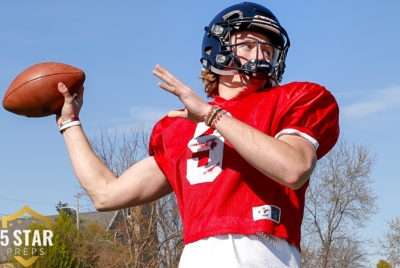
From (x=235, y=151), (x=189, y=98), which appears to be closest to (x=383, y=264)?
(x=235, y=151)

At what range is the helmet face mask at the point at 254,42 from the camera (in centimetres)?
299

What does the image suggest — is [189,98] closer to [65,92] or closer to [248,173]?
[248,173]

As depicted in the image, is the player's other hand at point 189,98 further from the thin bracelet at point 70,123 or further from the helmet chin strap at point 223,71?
the thin bracelet at point 70,123

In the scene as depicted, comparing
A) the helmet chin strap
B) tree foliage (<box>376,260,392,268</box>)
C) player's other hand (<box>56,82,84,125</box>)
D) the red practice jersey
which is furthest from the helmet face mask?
tree foliage (<box>376,260,392,268</box>)

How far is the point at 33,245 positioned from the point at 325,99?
1387 inches

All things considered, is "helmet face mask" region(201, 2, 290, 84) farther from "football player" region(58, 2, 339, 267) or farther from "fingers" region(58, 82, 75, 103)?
"fingers" region(58, 82, 75, 103)

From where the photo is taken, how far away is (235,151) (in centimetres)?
276

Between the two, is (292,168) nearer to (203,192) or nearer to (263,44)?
(203,192)

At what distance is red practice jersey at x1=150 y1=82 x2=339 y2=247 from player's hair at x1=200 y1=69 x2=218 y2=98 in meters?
0.29

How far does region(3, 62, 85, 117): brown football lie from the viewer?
3439mm

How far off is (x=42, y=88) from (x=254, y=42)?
1.25 m

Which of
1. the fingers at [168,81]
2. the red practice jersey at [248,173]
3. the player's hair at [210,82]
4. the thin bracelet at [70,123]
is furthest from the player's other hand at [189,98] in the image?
the thin bracelet at [70,123]

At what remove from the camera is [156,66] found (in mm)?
2645

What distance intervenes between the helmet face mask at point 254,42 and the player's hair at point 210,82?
0.08 metres
